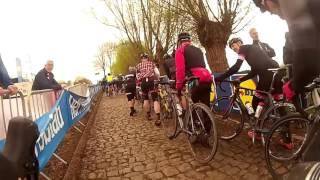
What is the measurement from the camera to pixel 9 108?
18.0 ft

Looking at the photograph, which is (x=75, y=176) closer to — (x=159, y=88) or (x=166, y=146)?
(x=166, y=146)

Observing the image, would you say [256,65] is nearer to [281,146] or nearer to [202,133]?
[202,133]

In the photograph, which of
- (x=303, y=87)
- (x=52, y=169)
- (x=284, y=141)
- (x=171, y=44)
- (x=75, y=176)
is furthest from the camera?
(x=171, y=44)

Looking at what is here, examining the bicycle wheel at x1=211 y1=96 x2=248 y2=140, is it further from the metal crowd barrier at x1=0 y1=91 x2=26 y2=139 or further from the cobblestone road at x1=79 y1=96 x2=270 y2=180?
the metal crowd barrier at x1=0 y1=91 x2=26 y2=139

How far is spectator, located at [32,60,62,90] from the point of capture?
10.8m

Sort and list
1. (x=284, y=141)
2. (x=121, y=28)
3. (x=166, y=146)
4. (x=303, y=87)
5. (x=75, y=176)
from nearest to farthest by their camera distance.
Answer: (x=303, y=87) < (x=284, y=141) < (x=75, y=176) < (x=166, y=146) < (x=121, y=28)

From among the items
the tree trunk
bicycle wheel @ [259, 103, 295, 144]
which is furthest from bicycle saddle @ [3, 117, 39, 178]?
the tree trunk

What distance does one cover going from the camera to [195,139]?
5984 mm

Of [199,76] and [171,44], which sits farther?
[171,44]

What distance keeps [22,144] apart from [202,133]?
4142 millimetres

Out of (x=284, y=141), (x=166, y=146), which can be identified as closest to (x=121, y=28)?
(x=166, y=146)

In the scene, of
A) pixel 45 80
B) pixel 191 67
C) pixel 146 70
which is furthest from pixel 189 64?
pixel 45 80

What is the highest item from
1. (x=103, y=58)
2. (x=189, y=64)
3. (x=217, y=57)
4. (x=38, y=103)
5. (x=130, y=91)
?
(x=103, y=58)

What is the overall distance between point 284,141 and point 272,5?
119 inches
